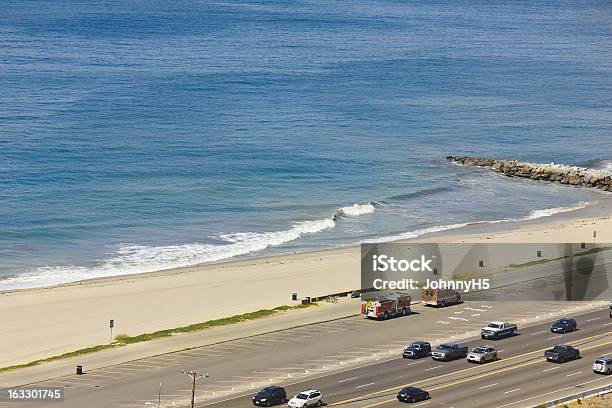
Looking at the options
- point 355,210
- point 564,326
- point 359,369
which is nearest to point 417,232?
point 355,210

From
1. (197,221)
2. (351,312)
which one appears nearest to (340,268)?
(351,312)

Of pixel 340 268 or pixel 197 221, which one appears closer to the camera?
pixel 340 268

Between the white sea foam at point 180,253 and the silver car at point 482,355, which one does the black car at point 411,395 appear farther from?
the white sea foam at point 180,253

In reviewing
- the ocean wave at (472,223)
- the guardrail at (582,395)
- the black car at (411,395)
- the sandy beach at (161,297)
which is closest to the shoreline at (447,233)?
the ocean wave at (472,223)

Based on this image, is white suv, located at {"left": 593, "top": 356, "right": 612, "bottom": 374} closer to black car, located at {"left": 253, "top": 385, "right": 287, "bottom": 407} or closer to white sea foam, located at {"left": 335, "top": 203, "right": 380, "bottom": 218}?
black car, located at {"left": 253, "top": 385, "right": 287, "bottom": 407}

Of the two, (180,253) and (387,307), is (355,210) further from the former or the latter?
(387,307)

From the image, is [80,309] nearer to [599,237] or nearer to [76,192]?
[76,192]

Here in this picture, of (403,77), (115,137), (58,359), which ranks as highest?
(403,77)
